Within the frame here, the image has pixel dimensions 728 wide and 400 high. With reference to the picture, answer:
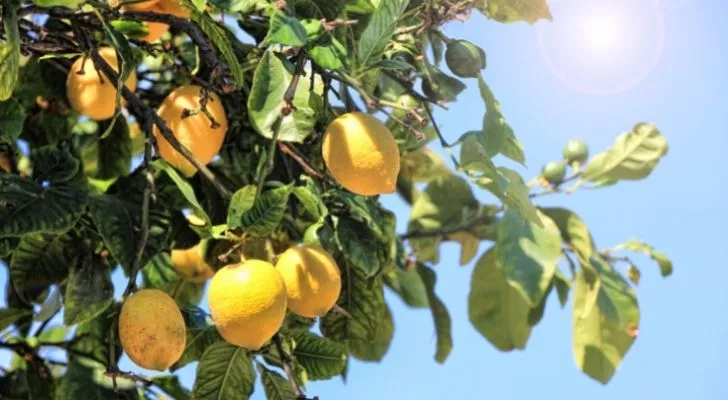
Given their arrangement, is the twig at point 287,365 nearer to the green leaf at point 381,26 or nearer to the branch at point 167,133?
the branch at point 167,133

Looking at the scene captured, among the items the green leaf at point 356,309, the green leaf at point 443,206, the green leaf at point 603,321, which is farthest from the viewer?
the green leaf at point 443,206

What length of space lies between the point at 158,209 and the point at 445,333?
75 centimetres

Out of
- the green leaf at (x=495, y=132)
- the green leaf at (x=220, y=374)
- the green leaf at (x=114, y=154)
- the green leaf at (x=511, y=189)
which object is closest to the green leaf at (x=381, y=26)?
the green leaf at (x=495, y=132)

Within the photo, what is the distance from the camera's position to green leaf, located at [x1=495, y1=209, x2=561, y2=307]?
156 cm

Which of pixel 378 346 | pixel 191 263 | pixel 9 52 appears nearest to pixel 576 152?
pixel 378 346

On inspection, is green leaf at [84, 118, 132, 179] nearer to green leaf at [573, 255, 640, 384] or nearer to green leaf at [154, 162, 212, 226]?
green leaf at [154, 162, 212, 226]

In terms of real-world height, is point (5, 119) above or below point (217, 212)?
above

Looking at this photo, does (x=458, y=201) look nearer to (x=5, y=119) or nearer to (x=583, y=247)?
(x=583, y=247)

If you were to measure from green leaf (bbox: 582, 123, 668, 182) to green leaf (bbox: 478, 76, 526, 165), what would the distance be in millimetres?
728

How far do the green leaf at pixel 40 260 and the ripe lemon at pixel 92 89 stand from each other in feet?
0.58

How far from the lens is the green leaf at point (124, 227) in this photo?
120 centimetres

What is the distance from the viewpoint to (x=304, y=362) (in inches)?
51.9

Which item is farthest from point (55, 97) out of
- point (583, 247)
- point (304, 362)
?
point (583, 247)

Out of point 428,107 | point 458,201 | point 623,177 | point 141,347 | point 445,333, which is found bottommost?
point 445,333
